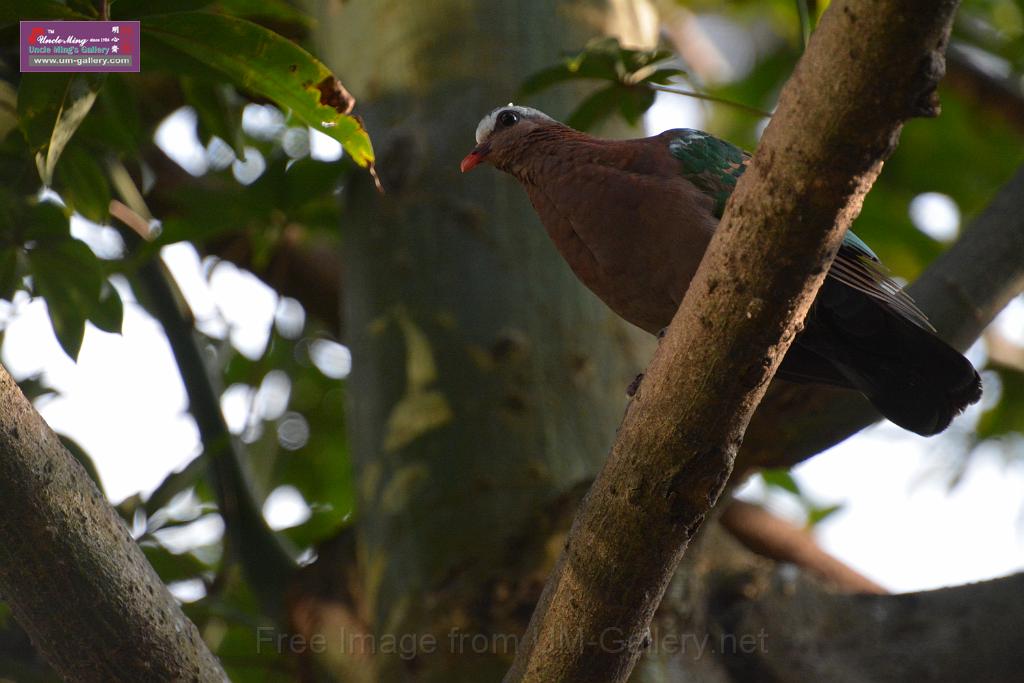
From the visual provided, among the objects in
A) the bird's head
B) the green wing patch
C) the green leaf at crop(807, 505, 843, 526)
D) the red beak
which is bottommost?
the green leaf at crop(807, 505, 843, 526)

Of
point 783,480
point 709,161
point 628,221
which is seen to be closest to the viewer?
point 628,221

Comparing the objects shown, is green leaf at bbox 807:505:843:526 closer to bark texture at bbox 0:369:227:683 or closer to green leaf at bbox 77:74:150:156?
green leaf at bbox 77:74:150:156

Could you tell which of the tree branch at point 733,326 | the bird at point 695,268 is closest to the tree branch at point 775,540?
the bird at point 695,268

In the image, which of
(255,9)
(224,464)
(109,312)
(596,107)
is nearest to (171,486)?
(224,464)

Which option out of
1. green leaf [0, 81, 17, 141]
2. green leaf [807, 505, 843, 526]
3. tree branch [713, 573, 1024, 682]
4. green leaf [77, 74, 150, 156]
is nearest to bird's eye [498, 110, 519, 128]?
green leaf [77, 74, 150, 156]

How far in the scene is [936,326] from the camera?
2.78 metres

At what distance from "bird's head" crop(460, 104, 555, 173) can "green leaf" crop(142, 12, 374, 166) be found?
61 cm

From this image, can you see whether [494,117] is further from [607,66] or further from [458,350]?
[458,350]

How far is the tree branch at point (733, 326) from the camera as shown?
1.41 meters

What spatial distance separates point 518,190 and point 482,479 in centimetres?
106

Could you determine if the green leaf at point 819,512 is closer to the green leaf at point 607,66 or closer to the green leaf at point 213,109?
the green leaf at point 607,66

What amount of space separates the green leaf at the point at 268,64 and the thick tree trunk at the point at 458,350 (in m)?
0.94

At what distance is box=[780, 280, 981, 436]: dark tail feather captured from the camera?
2473 millimetres

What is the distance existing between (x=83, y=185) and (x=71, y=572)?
4.84ft
